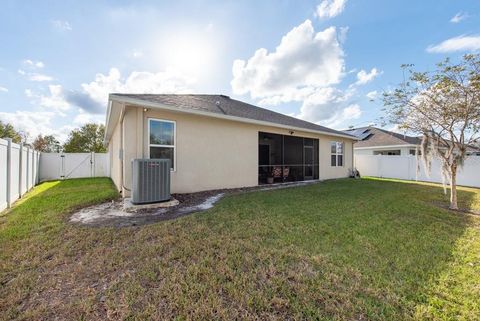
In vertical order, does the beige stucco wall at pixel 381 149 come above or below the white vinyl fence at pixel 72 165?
above

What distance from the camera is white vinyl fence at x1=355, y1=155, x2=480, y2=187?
10.7 meters

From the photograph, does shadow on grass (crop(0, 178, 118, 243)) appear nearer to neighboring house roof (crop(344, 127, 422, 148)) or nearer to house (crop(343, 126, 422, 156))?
house (crop(343, 126, 422, 156))

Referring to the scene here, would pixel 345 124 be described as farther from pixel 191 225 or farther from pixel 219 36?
pixel 191 225

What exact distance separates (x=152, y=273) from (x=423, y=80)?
311 inches

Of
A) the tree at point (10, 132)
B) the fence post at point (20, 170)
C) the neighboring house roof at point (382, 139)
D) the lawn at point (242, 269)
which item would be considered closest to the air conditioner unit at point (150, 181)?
the lawn at point (242, 269)

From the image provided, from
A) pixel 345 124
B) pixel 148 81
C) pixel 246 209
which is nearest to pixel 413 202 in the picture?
pixel 246 209

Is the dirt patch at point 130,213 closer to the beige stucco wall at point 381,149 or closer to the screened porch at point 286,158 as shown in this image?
the screened porch at point 286,158

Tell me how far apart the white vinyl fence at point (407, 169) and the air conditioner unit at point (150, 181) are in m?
11.4

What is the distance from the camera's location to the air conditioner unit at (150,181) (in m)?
5.04

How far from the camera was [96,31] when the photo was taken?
22.2ft

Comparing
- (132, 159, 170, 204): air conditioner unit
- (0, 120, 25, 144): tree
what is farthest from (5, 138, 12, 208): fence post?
(0, 120, 25, 144): tree

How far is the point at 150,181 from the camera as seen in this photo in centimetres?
520

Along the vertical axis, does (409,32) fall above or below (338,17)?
below

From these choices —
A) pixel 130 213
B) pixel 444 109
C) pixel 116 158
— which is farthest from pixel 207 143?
pixel 444 109
